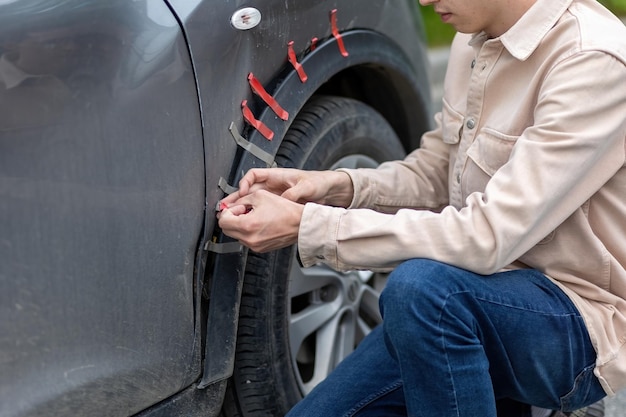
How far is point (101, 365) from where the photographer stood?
171 cm

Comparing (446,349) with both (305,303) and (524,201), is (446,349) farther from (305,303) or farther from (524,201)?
(305,303)

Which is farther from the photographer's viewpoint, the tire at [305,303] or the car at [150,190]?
the tire at [305,303]

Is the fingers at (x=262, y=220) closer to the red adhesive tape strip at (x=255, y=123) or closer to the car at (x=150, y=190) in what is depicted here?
the car at (x=150, y=190)

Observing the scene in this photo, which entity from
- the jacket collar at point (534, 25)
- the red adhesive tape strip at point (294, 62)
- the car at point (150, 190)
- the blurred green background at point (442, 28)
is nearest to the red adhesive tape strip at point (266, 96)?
the car at point (150, 190)

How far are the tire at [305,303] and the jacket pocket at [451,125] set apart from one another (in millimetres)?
280

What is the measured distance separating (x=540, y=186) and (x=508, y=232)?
0.11 m

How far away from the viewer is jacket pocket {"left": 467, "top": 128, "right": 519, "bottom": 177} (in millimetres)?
1935

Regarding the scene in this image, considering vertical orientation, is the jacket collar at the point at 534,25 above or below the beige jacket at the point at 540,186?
above

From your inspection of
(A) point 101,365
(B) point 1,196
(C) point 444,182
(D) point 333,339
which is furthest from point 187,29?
(D) point 333,339

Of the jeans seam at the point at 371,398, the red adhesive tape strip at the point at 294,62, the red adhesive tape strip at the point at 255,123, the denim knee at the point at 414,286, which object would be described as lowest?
the jeans seam at the point at 371,398

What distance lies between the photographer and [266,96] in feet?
6.60

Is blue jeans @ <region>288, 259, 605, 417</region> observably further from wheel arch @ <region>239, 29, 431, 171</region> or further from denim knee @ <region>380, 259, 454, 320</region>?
wheel arch @ <region>239, 29, 431, 171</region>

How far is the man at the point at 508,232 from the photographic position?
177 centimetres

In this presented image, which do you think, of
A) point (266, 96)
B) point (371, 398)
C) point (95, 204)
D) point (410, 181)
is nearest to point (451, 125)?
point (410, 181)
